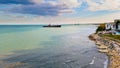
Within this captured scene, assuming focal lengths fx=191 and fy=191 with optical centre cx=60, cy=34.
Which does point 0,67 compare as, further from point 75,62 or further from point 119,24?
point 119,24

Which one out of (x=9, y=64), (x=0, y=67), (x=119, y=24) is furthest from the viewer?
(x=119, y=24)

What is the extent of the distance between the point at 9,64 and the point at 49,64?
6053mm

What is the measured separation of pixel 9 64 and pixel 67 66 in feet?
28.8

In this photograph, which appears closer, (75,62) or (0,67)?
(0,67)

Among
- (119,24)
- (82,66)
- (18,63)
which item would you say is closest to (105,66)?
(82,66)

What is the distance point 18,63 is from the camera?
29562 mm

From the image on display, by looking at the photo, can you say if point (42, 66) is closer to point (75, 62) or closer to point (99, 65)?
point (75, 62)

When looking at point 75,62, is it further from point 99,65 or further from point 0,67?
point 0,67

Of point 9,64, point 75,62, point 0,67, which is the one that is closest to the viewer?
point 0,67

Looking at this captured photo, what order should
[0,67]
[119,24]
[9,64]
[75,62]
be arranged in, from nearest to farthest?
[0,67]
[9,64]
[75,62]
[119,24]

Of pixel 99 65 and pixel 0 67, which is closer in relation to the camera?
pixel 0 67

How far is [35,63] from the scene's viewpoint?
2988 cm

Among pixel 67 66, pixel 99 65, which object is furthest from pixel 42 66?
pixel 99 65

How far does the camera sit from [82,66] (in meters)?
28.6
